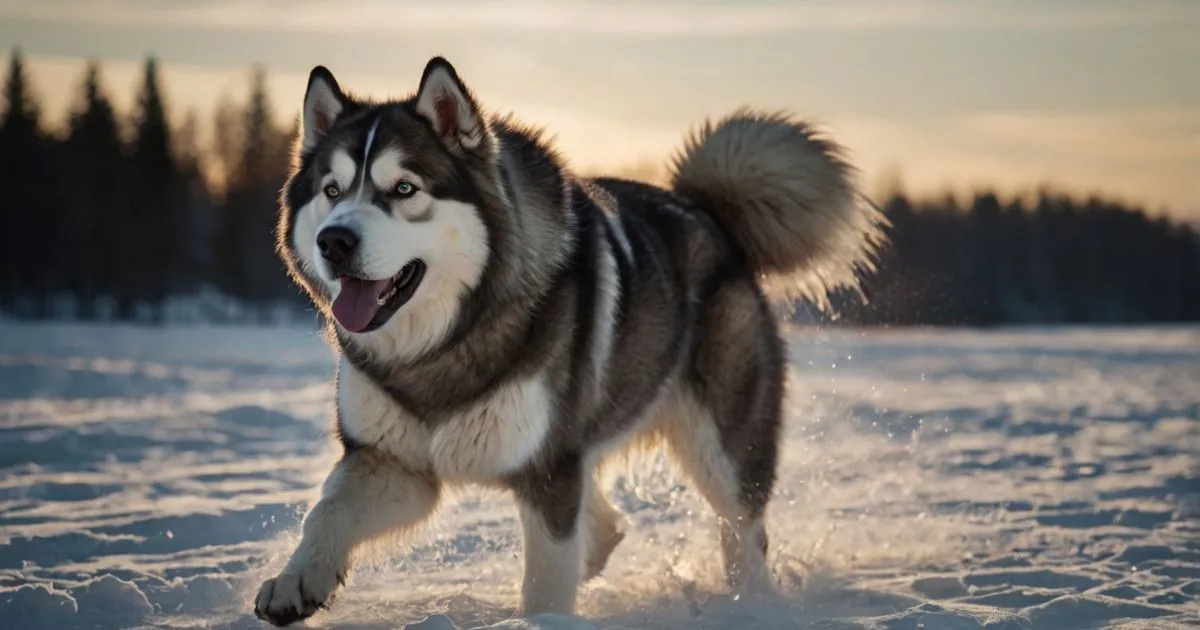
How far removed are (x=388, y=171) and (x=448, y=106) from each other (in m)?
0.34

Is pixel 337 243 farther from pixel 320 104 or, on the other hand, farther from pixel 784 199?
pixel 784 199

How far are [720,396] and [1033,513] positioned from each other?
2515 millimetres

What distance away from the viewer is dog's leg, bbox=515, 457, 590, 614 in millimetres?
3719

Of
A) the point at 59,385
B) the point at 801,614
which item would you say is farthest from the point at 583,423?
the point at 59,385

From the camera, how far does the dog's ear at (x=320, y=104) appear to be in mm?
3941

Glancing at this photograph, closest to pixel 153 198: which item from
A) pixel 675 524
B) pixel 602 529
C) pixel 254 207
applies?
pixel 254 207

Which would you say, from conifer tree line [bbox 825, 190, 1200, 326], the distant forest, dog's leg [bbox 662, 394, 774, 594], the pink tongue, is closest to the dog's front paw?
the pink tongue

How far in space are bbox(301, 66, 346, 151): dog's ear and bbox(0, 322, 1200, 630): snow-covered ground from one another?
1105 millimetres

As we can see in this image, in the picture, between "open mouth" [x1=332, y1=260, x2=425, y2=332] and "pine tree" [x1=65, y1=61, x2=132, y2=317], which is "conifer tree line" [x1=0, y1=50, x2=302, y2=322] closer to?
"pine tree" [x1=65, y1=61, x2=132, y2=317]

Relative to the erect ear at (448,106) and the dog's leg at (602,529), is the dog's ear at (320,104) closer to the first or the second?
the erect ear at (448,106)

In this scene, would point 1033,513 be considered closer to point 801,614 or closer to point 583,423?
point 801,614

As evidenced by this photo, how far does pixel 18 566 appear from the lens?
4434mm

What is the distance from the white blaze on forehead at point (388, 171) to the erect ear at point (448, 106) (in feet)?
0.72

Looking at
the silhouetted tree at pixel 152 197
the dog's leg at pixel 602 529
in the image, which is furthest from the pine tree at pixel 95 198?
the dog's leg at pixel 602 529
